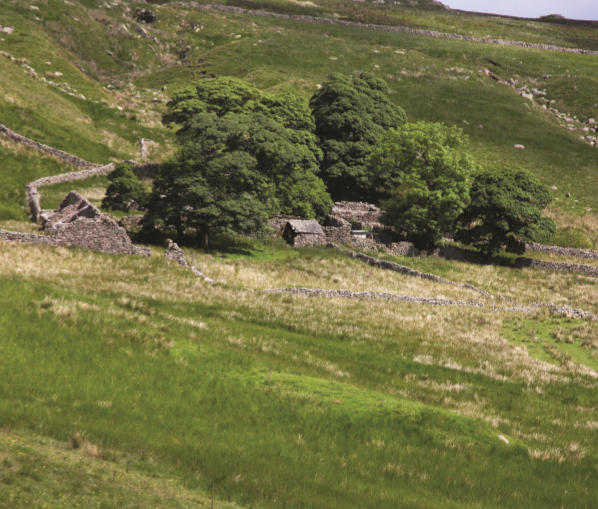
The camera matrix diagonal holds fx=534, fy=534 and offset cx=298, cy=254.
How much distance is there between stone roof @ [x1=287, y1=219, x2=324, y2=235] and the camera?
162ft

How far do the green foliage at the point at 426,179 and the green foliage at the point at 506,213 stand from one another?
209cm

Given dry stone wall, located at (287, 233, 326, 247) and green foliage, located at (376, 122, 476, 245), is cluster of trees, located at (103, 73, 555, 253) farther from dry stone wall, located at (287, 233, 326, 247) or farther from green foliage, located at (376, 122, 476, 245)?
dry stone wall, located at (287, 233, 326, 247)

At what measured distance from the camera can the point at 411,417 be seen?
595 inches

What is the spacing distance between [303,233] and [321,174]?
20.7 meters

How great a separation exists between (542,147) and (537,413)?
284 ft

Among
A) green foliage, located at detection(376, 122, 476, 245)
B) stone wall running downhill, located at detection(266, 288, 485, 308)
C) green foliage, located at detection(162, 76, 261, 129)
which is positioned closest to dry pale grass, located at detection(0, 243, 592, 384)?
stone wall running downhill, located at detection(266, 288, 485, 308)

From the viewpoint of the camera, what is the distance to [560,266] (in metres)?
54.5

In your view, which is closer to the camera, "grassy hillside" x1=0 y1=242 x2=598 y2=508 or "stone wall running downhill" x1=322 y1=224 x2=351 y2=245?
"grassy hillside" x1=0 y1=242 x2=598 y2=508

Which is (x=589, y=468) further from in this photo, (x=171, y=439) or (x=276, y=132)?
(x=276, y=132)

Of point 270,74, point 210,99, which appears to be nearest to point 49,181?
point 210,99

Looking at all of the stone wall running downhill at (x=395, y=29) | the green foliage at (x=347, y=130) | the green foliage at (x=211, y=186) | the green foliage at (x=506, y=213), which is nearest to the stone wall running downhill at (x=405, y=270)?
the green foliage at (x=211, y=186)

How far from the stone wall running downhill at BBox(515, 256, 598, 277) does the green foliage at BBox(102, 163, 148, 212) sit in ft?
125

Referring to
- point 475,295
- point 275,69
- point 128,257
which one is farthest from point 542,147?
point 128,257

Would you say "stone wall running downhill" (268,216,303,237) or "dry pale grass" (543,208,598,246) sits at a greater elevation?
"dry pale grass" (543,208,598,246)
